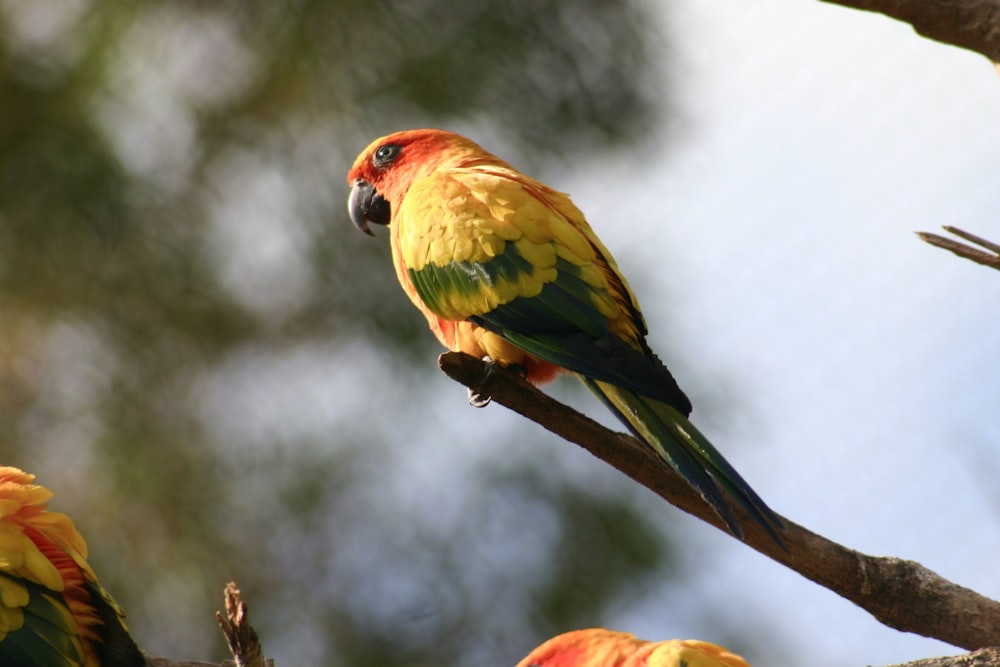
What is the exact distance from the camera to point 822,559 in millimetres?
2123

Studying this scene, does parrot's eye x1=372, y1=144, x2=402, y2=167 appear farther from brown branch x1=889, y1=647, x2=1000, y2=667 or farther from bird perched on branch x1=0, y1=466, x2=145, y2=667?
brown branch x1=889, y1=647, x2=1000, y2=667

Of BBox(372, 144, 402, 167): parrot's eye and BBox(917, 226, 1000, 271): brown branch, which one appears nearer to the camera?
BBox(917, 226, 1000, 271): brown branch

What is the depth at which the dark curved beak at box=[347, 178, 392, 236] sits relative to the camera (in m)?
3.08

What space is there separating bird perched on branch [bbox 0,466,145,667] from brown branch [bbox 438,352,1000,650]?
0.76m

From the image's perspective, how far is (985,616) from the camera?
210 centimetres

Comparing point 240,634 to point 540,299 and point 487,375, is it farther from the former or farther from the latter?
point 540,299

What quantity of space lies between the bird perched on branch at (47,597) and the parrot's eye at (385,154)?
1.26 m

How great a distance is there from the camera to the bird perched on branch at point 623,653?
1.98 m

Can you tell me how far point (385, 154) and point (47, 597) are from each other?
149 cm

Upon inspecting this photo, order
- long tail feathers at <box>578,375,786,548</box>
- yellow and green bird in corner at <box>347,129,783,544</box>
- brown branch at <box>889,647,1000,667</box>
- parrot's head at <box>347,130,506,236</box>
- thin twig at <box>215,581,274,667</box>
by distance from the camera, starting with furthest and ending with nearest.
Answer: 1. parrot's head at <box>347,130,506,236</box>
2. yellow and green bird in corner at <box>347,129,783,544</box>
3. long tail feathers at <box>578,375,786,548</box>
4. brown branch at <box>889,647,1000,667</box>
5. thin twig at <box>215,581,274,667</box>

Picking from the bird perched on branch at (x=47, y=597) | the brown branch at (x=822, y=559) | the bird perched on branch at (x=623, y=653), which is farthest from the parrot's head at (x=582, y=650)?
the bird perched on branch at (x=47, y=597)

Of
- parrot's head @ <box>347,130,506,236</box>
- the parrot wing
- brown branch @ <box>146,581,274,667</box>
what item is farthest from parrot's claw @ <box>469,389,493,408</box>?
brown branch @ <box>146,581,274,667</box>

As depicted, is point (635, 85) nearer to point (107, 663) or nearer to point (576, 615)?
point (576, 615)

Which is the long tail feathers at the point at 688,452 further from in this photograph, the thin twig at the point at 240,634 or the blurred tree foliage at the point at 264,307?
the blurred tree foliage at the point at 264,307
